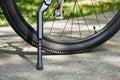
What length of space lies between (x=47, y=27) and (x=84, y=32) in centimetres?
50

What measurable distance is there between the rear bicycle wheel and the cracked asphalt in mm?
109

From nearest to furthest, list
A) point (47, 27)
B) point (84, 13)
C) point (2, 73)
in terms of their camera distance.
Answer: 1. point (2, 73)
2. point (47, 27)
3. point (84, 13)

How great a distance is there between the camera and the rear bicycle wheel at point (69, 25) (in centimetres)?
302

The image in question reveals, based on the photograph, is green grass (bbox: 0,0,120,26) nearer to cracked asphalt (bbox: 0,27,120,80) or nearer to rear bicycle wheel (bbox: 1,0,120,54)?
rear bicycle wheel (bbox: 1,0,120,54)

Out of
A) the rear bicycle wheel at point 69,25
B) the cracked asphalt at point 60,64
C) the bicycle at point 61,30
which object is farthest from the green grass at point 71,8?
the cracked asphalt at point 60,64

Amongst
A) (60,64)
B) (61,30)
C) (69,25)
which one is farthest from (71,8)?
(60,64)

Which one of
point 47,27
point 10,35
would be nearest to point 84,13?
point 47,27

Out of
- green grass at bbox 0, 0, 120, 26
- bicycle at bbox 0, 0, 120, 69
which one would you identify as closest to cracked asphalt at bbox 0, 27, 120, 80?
bicycle at bbox 0, 0, 120, 69

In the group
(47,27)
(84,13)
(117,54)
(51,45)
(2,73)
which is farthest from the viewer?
(84,13)

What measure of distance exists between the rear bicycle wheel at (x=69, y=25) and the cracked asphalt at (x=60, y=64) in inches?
4.3

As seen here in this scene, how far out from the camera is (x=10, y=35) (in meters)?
4.08

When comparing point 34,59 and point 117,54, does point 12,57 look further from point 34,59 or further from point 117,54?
point 117,54

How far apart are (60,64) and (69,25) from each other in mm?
1692

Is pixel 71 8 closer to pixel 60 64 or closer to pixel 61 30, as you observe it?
pixel 61 30
